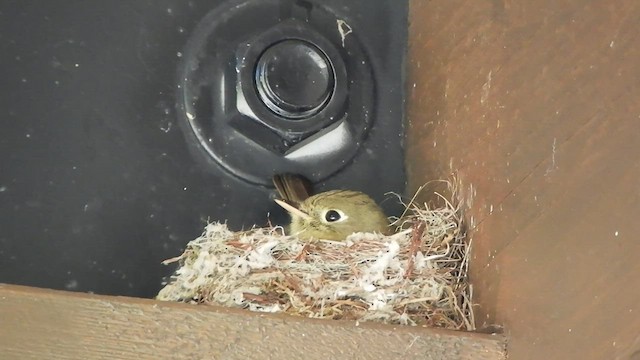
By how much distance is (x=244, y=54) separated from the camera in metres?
2.62

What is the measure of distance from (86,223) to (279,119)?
0.64 m

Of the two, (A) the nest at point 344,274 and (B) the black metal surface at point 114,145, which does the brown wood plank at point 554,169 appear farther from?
(B) the black metal surface at point 114,145

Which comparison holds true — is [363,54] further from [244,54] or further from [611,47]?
[611,47]

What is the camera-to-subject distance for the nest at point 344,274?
6.63 feet

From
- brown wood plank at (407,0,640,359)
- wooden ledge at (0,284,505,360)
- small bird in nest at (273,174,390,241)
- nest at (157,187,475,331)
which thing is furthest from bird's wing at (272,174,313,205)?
wooden ledge at (0,284,505,360)

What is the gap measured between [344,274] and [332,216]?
0.50 metres

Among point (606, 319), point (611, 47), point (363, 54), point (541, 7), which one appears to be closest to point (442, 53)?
point (363, 54)

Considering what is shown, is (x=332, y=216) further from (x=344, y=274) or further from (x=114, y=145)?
(x=114, y=145)

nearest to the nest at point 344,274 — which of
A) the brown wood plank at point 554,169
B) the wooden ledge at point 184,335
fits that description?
the brown wood plank at point 554,169

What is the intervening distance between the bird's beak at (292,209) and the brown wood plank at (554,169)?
2.07 feet

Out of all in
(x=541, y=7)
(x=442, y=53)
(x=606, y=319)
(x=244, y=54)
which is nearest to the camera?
(x=606, y=319)

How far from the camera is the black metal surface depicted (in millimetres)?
2398

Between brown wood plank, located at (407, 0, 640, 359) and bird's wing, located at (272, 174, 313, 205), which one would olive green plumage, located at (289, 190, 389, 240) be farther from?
brown wood plank, located at (407, 0, 640, 359)

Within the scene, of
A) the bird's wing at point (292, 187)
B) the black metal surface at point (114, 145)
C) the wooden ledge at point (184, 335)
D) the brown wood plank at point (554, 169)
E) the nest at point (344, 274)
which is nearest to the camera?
the brown wood plank at point (554, 169)
